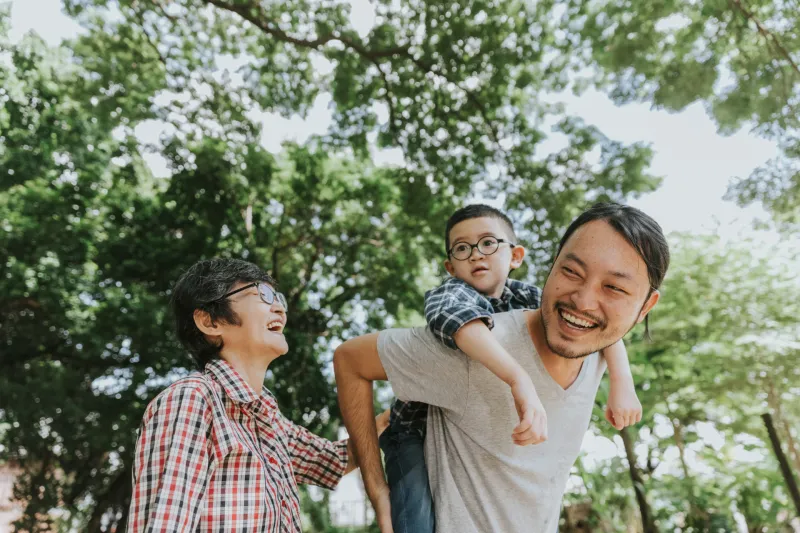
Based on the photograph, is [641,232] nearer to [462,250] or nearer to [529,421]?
[529,421]

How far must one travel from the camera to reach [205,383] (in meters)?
1.39

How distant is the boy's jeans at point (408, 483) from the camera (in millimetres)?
1383

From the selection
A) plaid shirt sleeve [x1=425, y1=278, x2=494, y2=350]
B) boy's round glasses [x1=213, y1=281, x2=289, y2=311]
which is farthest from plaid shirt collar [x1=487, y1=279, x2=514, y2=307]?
boy's round glasses [x1=213, y1=281, x2=289, y2=311]

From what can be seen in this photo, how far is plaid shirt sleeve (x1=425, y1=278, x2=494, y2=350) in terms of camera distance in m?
1.35

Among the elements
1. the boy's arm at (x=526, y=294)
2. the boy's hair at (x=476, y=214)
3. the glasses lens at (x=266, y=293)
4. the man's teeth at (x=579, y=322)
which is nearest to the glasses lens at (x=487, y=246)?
the boy's hair at (x=476, y=214)

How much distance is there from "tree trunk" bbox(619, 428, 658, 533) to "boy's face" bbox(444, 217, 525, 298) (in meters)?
3.53

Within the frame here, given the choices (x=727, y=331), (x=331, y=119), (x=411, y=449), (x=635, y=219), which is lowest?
(x=411, y=449)

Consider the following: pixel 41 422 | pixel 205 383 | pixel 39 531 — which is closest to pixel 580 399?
pixel 205 383

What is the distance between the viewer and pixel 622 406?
154cm

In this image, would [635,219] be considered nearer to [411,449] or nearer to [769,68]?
[411,449]

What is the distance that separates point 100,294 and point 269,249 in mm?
2673

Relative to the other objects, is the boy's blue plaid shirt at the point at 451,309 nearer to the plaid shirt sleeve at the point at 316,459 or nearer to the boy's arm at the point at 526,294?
the boy's arm at the point at 526,294

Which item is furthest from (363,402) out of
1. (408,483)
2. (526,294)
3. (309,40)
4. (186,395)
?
(309,40)

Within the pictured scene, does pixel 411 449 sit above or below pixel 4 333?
below
